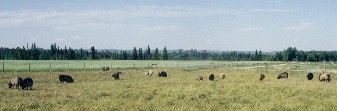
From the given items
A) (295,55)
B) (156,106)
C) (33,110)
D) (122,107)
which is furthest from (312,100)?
(295,55)

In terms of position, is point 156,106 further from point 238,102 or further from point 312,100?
point 312,100

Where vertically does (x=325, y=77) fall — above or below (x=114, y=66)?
below

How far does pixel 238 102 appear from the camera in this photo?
21203 millimetres

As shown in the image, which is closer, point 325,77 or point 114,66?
point 325,77

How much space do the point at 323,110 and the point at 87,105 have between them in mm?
11720

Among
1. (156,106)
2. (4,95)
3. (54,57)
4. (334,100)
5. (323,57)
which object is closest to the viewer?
(156,106)

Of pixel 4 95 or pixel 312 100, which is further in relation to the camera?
pixel 4 95

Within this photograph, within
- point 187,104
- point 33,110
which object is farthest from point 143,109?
point 33,110

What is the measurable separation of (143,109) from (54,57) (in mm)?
152422

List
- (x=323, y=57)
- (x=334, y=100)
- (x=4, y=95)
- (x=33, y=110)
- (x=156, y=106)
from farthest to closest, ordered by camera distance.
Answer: (x=323, y=57) → (x=4, y=95) → (x=334, y=100) → (x=156, y=106) → (x=33, y=110)

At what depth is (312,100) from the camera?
2123 cm

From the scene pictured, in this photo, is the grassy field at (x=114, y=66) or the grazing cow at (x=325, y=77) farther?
the grassy field at (x=114, y=66)

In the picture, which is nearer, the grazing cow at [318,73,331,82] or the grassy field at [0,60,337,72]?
the grazing cow at [318,73,331,82]

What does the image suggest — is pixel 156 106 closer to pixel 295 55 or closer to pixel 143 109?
pixel 143 109
